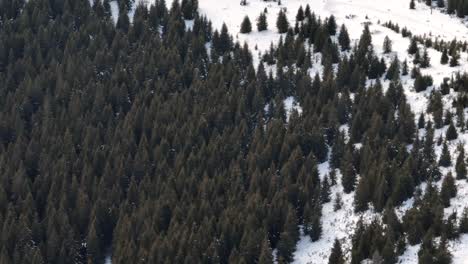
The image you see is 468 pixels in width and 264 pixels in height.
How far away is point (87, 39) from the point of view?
9338 cm

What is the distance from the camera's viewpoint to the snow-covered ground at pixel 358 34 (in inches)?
2382

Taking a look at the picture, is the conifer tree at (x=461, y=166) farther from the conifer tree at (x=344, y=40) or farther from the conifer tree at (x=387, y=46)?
the conifer tree at (x=344, y=40)

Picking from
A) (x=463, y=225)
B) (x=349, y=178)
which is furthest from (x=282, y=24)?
(x=463, y=225)

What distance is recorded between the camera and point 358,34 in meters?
90.0

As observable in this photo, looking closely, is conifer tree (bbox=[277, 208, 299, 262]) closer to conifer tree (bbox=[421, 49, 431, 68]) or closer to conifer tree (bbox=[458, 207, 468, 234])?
conifer tree (bbox=[458, 207, 468, 234])

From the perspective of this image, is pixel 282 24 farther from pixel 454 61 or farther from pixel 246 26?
pixel 454 61

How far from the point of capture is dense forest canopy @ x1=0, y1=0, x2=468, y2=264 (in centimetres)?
6147

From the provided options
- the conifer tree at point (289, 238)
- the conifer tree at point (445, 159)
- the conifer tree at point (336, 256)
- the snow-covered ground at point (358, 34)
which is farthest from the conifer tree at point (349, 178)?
the conifer tree at point (336, 256)

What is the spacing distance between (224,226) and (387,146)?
1368 cm

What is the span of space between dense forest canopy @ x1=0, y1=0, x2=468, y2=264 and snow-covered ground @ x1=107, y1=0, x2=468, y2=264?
0.89m

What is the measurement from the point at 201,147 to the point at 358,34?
84.4 ft

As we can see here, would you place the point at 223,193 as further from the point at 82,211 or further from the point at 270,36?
the point at 270,36

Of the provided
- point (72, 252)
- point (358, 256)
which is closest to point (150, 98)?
point (72, 252)

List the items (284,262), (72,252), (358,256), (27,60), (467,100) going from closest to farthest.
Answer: (358,256)
(284,262)
(72,252)
(467,100)
(27,60)
